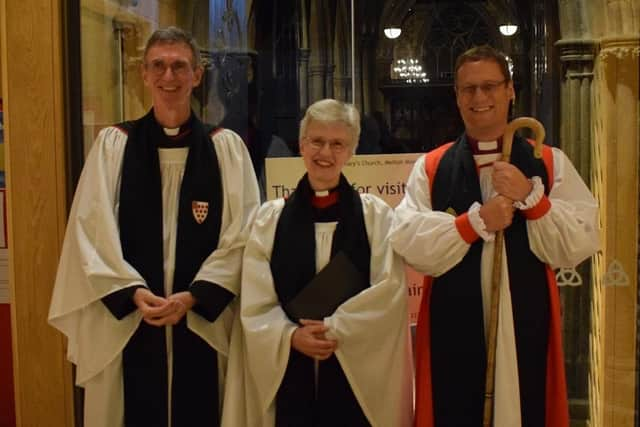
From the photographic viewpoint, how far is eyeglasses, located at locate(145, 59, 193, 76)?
2904 millimetres

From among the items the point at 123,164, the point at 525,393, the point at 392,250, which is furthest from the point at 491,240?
the point at 123,164

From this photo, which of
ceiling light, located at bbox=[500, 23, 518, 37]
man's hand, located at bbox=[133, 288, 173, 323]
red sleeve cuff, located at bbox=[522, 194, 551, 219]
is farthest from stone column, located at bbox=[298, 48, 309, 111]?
red sleeve cuff, located at bbox=[522, 194, 551, 219]

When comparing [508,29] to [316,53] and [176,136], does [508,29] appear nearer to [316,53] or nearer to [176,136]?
[316,53]

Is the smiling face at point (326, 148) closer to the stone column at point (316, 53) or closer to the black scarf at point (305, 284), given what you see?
the black scarf at point (305, 284)

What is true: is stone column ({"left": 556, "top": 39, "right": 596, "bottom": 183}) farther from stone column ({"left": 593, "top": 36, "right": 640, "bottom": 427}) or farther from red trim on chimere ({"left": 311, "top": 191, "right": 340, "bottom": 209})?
red trim on chimere ({"left": 311, "top": 191, "right": 340, "bottom": 209})

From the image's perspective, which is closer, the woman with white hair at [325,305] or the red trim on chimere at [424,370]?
the woman with white hair at [325,305]

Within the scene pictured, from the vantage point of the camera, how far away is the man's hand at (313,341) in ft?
8.89

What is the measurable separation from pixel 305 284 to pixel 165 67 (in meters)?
0.97

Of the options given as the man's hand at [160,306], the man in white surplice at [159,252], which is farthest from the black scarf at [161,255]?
the man's hand at [160,306]

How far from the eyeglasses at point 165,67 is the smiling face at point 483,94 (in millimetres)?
1031

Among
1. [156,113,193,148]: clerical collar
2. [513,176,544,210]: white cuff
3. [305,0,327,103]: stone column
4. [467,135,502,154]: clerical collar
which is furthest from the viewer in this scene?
[305,0,327,103]: stone column

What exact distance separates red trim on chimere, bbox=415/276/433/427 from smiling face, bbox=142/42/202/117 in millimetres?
1188

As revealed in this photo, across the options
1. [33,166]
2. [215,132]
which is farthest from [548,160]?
[33,166]

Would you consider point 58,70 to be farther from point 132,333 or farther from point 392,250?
point 392,250
